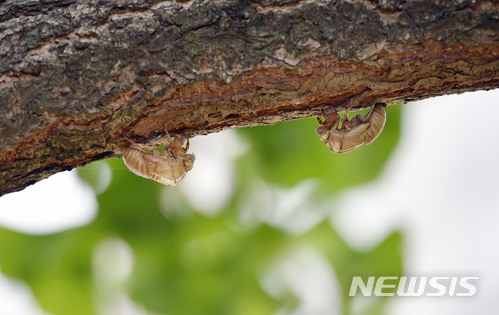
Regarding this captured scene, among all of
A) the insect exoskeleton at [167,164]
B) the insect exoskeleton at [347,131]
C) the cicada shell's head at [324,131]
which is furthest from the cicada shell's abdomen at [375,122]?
the insect exoskeleton at [167,164]

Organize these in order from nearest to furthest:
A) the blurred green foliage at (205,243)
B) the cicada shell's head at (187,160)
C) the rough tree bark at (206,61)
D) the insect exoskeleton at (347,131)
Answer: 1. the rough tree bark at (206,61)
2. the insect exoskeleton at (347,131)
3. the cicada shell's head at (187,160)
4. the blurred green foliage at (205,243)

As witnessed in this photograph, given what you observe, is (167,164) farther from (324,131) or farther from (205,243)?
(205,243)

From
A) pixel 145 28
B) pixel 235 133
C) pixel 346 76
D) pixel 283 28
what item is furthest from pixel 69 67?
pixel 235 133

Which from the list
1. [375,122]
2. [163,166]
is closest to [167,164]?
[163,166]

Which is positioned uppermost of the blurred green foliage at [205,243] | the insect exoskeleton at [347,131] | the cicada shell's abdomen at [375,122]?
the blurred green foliage at [205,243]

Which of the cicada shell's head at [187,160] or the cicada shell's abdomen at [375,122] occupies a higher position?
the cicada shell's abdomen at [375,122]

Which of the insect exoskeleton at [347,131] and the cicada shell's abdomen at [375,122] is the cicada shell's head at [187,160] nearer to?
the insect exoskeleton at [347,131]

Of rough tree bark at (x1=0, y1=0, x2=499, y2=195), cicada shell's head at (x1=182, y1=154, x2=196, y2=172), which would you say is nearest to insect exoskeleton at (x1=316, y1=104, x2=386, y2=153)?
rough tree bark at (x1=0, y1=0, x2=499, y2=195)

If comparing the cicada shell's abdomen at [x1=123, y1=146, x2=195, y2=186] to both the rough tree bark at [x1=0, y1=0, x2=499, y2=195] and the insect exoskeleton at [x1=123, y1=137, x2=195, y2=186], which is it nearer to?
the insect exoskeleton at [x1=123, y1=137, x2=195, y2=186]
